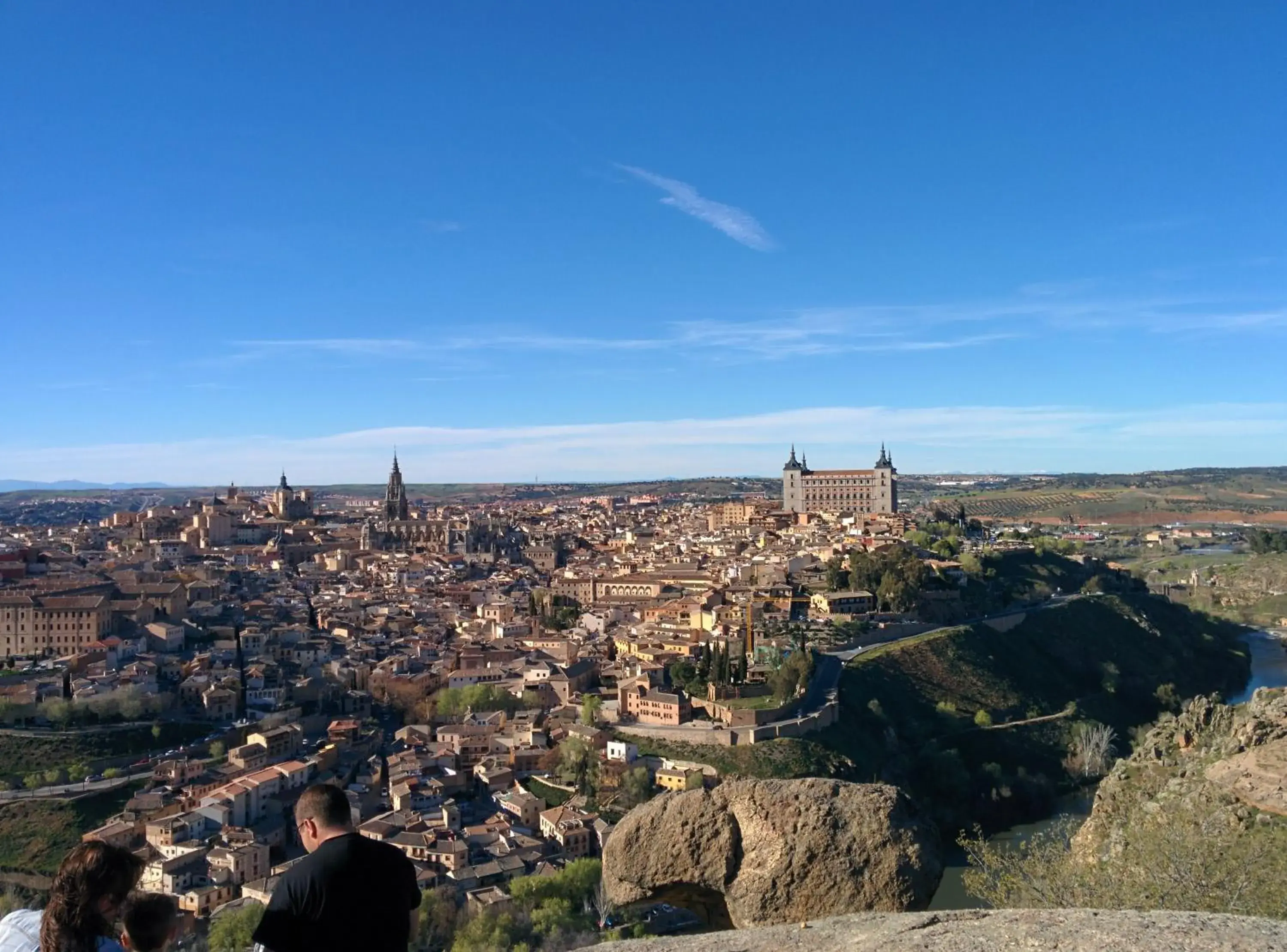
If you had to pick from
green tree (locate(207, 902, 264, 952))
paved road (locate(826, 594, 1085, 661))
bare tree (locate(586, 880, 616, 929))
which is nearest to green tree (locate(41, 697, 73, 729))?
green tree (locate(207, 902, 264, 952))

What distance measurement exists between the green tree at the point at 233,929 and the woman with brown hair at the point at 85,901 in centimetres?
1212

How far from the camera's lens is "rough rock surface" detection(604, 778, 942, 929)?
5.89 metres

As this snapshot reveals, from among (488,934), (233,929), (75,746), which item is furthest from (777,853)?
(75,746)

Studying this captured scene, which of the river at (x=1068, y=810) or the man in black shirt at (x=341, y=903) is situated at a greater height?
the man in black shirt at (x=341, y=903)

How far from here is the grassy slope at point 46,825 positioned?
20375 mm

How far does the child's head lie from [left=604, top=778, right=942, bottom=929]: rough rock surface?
156 inches

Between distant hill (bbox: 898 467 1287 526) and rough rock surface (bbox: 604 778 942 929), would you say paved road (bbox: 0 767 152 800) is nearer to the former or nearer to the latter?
rough rock surface (bbox: 604 778 942 929)

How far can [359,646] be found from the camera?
3659 centimetres

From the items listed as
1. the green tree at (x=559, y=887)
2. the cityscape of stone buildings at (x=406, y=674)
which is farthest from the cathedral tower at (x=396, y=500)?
the green tree at (x=559, y=887)

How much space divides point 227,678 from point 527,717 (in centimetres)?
980

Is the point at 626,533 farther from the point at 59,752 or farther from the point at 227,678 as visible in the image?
the point at 59,752

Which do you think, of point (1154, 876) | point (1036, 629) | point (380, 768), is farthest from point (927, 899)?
point (1036, 629)

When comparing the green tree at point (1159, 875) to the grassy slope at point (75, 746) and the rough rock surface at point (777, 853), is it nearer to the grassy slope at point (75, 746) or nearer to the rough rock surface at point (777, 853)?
the rough rock surface at point (777, 853)

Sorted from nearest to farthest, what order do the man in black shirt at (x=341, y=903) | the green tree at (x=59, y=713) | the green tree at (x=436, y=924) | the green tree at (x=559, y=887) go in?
the man in black shirt at (x=341, y=903) → the green tree at (x=436, y=924) → the green tree at (x=559, y=887) → the green tree at (x=59, y=713)
